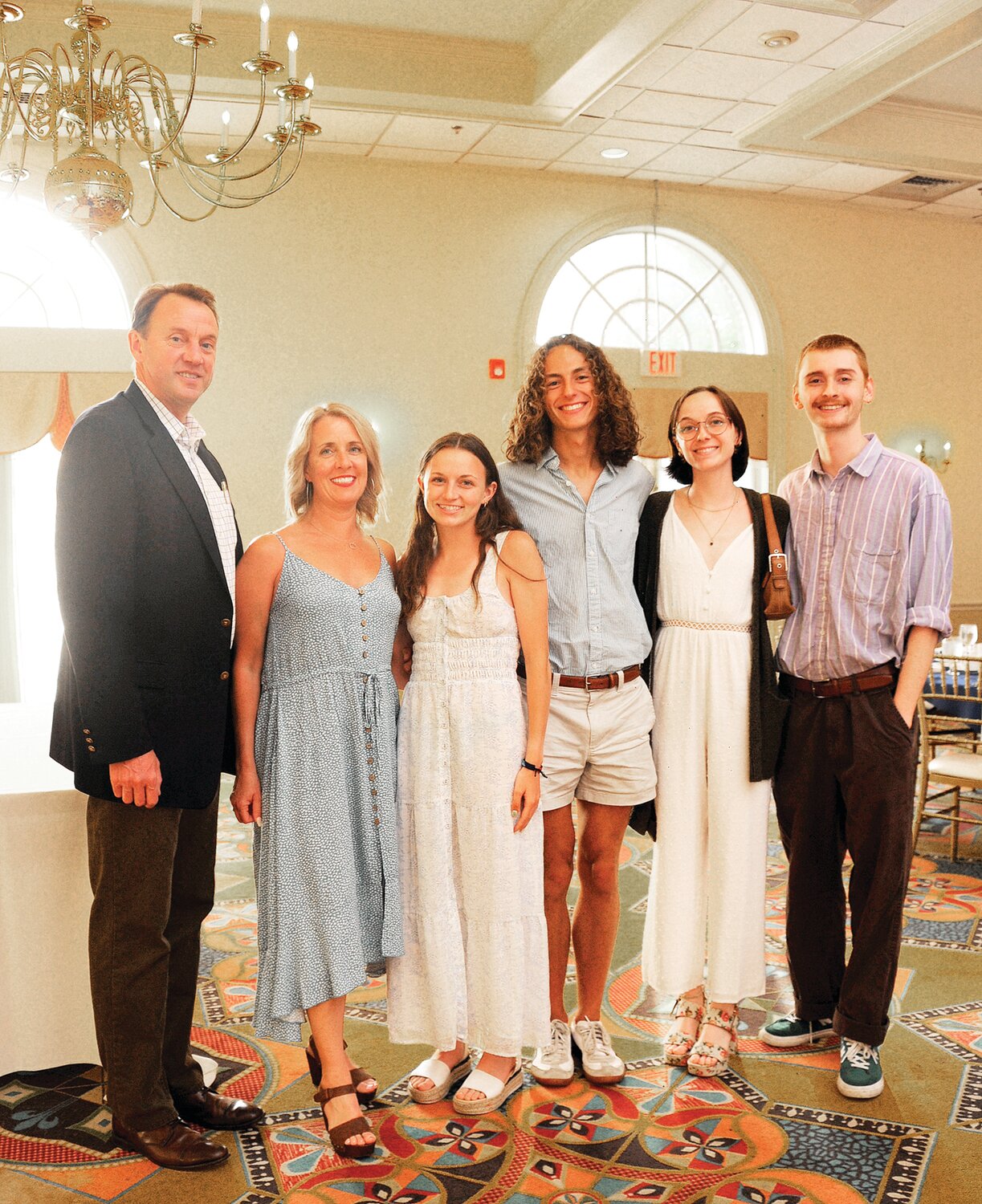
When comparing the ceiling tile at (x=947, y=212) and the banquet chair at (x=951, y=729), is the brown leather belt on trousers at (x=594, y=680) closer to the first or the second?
the banquet chair at (x=951, y=729)

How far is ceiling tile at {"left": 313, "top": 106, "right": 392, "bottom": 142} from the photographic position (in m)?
6.41

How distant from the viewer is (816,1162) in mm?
2486

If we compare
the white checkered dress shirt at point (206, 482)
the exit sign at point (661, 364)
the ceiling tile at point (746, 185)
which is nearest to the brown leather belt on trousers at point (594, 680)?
the white checkered dress shirt at point (206, 482)

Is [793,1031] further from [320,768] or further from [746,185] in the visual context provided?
[746,185]

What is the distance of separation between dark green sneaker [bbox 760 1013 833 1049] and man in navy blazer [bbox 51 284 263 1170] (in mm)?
1557

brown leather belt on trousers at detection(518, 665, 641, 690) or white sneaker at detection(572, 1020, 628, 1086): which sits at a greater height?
brown leather belt on trousers at detection(518, 665, 641, 690)

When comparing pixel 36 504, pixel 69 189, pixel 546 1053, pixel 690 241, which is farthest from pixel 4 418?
pixel 546 1053

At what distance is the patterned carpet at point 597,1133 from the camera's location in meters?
2.39

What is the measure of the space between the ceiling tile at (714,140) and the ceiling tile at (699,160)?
0.06 metres

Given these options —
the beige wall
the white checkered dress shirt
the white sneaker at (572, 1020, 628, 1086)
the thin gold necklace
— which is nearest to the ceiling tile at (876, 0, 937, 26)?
the beige wall

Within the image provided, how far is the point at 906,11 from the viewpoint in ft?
17.7

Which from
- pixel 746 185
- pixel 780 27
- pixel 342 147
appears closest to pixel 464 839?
pixel 780 27

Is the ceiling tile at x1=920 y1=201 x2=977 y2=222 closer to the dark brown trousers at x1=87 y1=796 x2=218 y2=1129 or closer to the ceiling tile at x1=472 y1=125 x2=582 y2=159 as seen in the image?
the ceiling tile at x1=472 y1=125 x2=582 y2=159

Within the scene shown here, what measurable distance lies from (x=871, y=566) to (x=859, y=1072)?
1.32 meters
